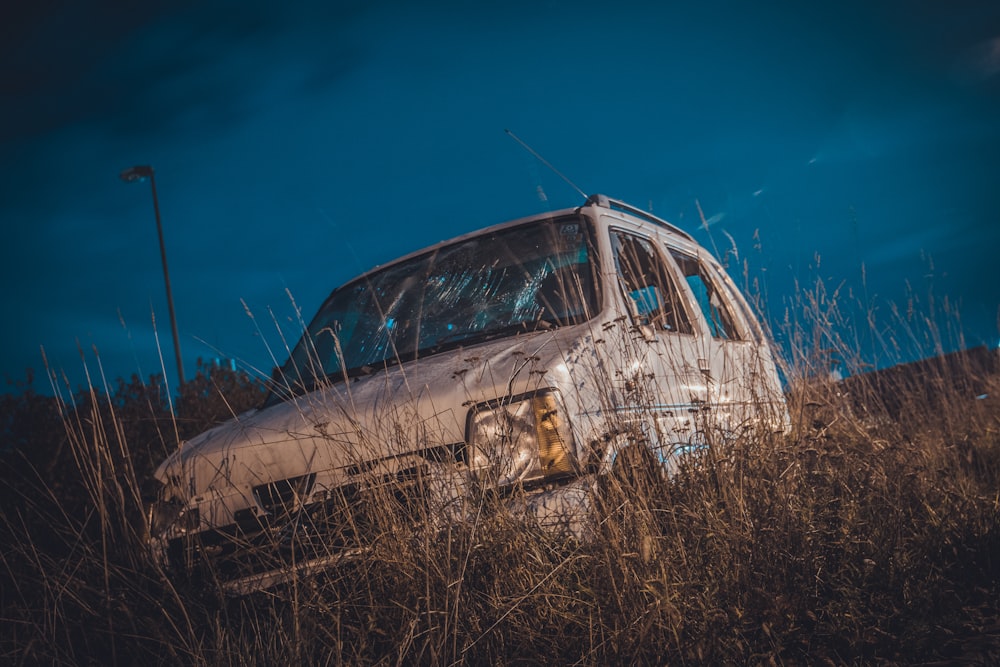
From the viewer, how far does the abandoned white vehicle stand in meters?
2.18

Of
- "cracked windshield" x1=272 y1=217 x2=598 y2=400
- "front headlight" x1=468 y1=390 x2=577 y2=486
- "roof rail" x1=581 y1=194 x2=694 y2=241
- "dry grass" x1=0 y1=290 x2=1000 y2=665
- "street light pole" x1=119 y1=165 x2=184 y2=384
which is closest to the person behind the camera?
"dry grass" x1=0 y1=290 x2=1000 y2=665

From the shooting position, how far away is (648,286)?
3184mm

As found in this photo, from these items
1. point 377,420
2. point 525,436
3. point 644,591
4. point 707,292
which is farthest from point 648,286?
point 644,591

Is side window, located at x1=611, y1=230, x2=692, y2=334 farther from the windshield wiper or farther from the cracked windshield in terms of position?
the windshield wiper

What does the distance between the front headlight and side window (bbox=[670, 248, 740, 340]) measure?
1710 mm

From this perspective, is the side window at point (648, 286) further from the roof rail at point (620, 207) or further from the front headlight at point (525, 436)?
the front headlight at point (525, 436)

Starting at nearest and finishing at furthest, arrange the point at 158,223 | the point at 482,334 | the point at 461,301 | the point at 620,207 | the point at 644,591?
the point at 644,591 < the point at 482,334 < the point at 461,301 < the point at 620,207 < the point at 158,223

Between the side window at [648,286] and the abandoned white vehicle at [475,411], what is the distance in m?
0.01

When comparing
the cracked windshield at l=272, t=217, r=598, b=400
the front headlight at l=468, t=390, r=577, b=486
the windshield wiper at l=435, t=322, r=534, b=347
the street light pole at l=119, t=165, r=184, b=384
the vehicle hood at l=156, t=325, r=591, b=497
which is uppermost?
the street light pole at l=119, t=165, r=184, b=384

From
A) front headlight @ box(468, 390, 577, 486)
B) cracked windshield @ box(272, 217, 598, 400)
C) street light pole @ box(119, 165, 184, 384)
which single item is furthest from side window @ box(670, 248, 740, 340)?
street light pole @ box(119, 165, 184, 384)

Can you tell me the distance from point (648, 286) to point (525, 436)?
130cm

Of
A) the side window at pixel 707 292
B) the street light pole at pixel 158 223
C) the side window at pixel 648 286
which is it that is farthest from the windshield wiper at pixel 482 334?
the street light pole at pixel 158 223

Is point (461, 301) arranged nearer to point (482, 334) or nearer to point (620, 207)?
point (482, 334)

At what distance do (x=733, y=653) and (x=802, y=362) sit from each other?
6.38ft
